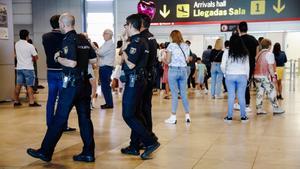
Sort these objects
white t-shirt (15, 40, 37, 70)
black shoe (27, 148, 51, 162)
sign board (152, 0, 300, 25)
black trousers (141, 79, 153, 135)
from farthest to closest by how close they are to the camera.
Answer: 1. sign board (152, 0, 300, 25)
2. white t-shirt (15, 40, 37, 70)
3. black trousers (141, 79, 153, 135)
4. black shoe (27, 148, 51, 162)

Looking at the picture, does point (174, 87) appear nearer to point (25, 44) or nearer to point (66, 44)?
point (66, 44)

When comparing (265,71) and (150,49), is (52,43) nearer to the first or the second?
(150,49)

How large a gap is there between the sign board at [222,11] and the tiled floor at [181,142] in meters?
7.65

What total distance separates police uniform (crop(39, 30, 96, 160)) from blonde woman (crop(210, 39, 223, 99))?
19.9 ft

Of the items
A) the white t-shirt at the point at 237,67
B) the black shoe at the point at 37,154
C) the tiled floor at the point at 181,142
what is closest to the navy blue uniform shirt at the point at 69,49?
the black shoe at the point at 37,154

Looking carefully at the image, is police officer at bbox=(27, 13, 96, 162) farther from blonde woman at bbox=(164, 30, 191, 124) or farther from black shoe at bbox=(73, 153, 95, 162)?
blonde woman at bbox=(164, 30, 191, 124)

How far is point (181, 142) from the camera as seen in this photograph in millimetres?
5121

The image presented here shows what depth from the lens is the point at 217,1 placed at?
1512cm

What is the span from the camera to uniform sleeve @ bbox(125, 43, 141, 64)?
4.08 meters

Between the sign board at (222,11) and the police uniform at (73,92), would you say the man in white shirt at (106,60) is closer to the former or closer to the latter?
the police uniform at (73,92)

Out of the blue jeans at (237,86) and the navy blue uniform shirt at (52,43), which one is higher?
the navy blue uniform shirt at (52,43)

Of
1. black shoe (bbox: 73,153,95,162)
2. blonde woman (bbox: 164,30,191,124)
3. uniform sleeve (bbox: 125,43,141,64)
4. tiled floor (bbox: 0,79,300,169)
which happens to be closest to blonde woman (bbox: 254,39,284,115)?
tiled floor (bbox: 0,79,300,169)

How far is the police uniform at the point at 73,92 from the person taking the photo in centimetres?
400

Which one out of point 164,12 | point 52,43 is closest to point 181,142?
point 52,43
